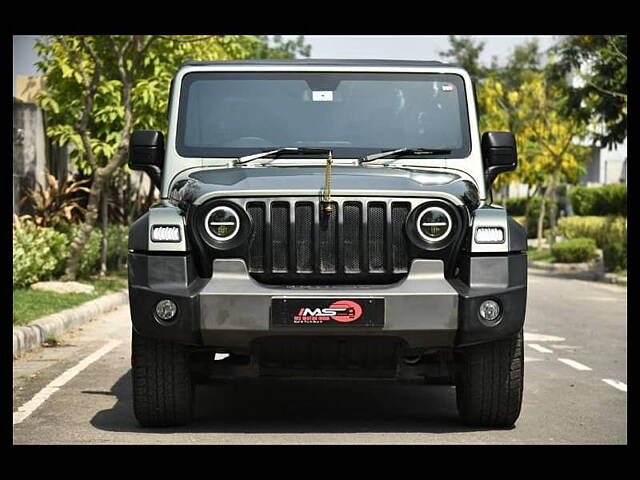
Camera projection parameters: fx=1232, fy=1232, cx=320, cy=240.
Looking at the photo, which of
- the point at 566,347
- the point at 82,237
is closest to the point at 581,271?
the point at 82,237

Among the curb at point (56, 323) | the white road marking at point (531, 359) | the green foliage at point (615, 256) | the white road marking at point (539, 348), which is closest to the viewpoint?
the white road marking at point (531, 359)

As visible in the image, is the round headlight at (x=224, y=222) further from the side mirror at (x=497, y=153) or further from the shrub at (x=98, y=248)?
the shrub at (x=98, y=248)

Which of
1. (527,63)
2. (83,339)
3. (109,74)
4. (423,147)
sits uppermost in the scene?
(527,63)

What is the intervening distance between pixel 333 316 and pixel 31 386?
3676 mm

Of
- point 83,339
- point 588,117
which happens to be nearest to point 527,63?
point 588,117

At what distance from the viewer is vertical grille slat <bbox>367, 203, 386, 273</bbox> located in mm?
6918

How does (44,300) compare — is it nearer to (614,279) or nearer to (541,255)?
(614,279)

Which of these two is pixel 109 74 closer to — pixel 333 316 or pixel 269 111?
pixel 269 111

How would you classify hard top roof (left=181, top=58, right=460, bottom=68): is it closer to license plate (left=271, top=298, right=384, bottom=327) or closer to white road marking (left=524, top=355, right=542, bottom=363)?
license plate (left=271, top=298, right=384, bottom=327)

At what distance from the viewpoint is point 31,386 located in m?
9.51

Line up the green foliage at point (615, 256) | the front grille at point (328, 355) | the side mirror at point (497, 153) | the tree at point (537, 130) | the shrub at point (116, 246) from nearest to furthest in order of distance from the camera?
the front grille at point (328, 355), the side mirror at point (497, 153), the shrub at point (116, 246), the green foliage at point (615, 256), the tree at point (537, 130)

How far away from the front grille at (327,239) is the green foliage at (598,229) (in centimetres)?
2199

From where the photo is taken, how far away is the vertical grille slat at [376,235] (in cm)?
692

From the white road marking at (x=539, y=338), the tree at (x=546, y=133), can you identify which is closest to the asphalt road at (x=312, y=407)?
the white road marking at (x=539, y=338)
